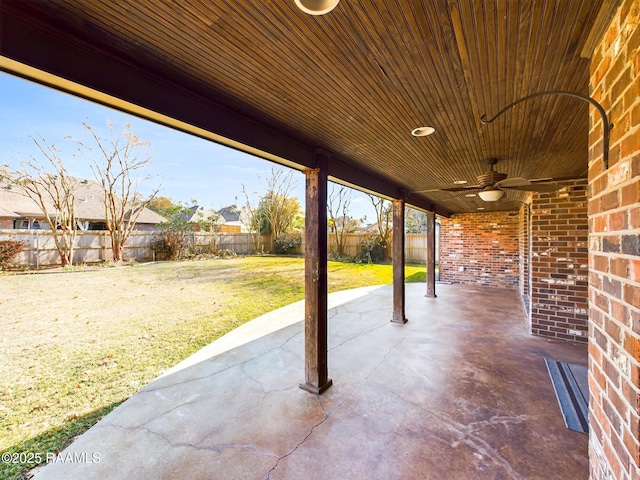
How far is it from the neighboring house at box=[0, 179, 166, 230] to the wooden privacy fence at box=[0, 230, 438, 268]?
5.03 feet

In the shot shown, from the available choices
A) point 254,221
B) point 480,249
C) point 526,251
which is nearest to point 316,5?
point 526,251

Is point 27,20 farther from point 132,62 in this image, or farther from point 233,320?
point 233,320

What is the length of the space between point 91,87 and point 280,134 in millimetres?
1305

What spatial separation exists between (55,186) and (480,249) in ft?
48.5

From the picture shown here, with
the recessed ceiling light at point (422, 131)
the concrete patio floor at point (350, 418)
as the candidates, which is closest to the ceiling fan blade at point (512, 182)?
the recessed ceiling light at point (422, 131)

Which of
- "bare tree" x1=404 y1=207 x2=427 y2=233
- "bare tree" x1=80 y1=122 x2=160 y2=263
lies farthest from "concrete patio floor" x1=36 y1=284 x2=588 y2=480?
"bare tree" x1=404 y1=207 x2=427 y2=233

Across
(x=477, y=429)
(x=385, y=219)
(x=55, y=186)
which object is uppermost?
(x=55, y=186)

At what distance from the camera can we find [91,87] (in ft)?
3.98

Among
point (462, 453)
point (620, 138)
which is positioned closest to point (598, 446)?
point (462, 453)

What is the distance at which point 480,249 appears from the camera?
8.24m

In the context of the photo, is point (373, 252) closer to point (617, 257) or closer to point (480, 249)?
point (480, 249)

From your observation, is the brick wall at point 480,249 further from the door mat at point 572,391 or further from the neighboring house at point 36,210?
the neighboring house at point 36,210

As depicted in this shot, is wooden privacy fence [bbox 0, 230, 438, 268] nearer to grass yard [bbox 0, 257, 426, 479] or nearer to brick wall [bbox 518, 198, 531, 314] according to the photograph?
grass yard [bbox 0, 257, 426, 479]

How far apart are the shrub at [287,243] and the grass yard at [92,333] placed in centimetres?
733
